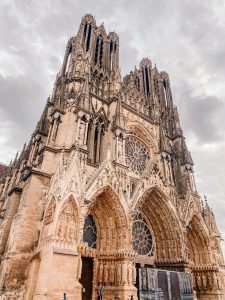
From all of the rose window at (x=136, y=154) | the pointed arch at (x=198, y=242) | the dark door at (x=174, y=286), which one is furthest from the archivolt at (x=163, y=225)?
the rose window at (x=136, y=154)

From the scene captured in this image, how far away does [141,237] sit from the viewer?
14.8m

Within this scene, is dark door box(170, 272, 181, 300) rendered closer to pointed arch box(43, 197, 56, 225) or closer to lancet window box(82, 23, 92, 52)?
pointed arch box(43, 197, 56, 225)

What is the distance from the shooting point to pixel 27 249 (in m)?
10.5

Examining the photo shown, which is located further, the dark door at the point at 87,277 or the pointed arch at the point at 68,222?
the dark door at the point at 87,277

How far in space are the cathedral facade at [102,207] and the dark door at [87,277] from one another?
5 centimetres

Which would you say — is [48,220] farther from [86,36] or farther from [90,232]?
[86,36]

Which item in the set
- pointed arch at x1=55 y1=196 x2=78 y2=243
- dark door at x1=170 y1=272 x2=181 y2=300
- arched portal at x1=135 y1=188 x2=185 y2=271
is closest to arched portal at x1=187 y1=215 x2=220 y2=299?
arched portal at x1=135 y1=188 x2=185 y2=271

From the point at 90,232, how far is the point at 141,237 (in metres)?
3.77

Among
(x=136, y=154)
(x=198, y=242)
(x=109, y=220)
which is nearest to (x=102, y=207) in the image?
(x=109, y=220)

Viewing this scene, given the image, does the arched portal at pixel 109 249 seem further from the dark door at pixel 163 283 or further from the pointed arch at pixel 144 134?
the pointed arch at pixel 144 134

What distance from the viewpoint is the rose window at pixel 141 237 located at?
14.3 m

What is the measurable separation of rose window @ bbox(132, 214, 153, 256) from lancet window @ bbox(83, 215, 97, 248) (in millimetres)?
2813

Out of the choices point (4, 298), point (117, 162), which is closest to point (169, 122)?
point (117, 162)

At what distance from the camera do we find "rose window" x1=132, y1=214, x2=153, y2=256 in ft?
46.8
